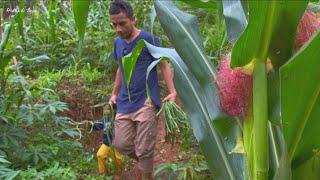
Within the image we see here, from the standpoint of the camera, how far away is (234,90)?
1.18 metres

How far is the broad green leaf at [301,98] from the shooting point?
1.04m

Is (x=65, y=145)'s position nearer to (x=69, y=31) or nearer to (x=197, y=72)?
(x=197, y=72)

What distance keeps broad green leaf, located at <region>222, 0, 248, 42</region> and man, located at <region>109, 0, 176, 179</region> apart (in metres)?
1.81

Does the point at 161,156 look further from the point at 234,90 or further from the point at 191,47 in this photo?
the point at 234,90

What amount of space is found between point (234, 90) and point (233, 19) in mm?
173

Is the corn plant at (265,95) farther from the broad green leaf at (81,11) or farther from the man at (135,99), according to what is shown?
the man at (135,99)

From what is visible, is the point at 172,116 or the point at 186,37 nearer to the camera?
the point at 186,37

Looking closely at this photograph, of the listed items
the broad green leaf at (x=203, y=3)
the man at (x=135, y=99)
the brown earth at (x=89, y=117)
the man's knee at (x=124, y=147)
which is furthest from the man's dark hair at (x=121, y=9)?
the broad green leaf at (x=203, y=3)

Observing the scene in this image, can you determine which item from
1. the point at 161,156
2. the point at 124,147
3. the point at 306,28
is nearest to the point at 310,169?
Answer: the point at 306,28

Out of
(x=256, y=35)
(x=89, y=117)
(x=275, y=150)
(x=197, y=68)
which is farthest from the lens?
(x=89, y=117)

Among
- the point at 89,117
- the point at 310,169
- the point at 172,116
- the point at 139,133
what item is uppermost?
the point at 310,169

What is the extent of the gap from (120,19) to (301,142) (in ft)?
6.45

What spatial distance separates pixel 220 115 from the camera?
4.42 feet

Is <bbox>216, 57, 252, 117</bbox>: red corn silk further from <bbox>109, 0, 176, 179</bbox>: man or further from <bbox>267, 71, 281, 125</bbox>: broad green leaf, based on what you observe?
<bbox>109, 0, 176, 179</bbox>: man
